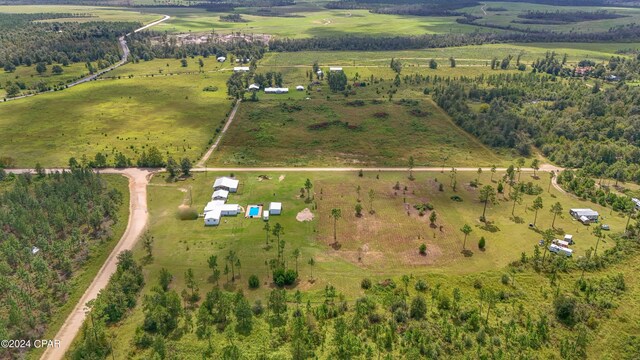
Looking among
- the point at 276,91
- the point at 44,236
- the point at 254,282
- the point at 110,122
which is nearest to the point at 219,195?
the point at 254,282

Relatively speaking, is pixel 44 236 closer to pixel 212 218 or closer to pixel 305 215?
pixel 212 218

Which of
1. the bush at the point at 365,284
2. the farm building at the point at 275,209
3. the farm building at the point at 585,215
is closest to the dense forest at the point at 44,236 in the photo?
the farm building at the point at 275,209

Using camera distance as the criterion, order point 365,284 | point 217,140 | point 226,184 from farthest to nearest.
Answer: point 217,140 < point 226,184 < point 365,284

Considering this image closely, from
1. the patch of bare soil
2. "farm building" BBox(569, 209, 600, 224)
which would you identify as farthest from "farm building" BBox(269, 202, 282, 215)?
"farm building" BBox(569, 209, 600, 224)

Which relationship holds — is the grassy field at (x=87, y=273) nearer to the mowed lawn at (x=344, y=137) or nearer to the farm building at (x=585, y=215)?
the mowed lawn at (x=344, y=137)

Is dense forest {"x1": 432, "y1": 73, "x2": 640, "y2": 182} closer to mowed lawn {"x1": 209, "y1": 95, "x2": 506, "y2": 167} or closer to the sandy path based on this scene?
mowed lawn {"x1": 209, "y1": 95, "x2": 506, "y2": 167}

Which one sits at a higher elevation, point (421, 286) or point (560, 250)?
point (560, 250)

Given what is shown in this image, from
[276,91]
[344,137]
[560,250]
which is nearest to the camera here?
[560,250]
